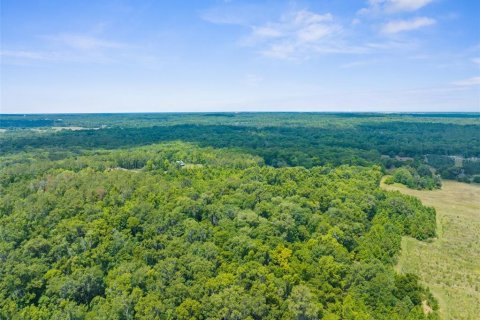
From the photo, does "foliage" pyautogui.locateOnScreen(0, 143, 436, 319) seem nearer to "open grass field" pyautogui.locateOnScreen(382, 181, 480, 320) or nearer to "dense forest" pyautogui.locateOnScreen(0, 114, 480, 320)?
"dense forest" pyautogui.locateOnScreen(0, 114, 480, 320)

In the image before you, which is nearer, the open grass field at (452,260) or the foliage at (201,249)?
the foliage at (201,249)

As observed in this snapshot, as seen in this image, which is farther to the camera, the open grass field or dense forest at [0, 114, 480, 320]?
the open grass field

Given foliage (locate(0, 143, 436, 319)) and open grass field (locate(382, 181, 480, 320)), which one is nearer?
foliage (locate(0, 143, 436, 319))

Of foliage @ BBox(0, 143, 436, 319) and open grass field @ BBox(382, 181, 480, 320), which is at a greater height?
foliage @ BBox(0, 143, 436, 319)

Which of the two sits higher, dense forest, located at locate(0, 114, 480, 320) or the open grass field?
dense forest, located at locate(0, 114, 480, 320)

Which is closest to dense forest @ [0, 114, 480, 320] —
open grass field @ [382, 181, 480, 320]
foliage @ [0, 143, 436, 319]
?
foliage @ [0, 143, 436, 319]

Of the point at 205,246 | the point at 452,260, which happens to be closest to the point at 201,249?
the point at 205,246

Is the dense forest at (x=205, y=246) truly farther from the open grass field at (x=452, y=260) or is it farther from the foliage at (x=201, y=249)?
the open grass field at (x=452, y=260)

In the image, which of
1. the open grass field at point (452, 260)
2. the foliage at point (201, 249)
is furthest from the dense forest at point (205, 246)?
the open grass field at point (452, 260)

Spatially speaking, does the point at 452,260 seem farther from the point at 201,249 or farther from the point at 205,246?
the point at 201,249
